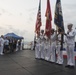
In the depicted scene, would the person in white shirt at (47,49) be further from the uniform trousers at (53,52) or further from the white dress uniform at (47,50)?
the uniform trousers at (53,52)

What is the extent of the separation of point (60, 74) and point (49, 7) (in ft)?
22.8

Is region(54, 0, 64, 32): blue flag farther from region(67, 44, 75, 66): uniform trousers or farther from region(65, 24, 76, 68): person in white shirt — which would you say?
region(67, 44, 75, 66): uniform trousers

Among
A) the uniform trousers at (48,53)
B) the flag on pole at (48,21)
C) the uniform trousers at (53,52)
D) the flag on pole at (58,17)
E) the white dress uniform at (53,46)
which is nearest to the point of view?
the flag on pole at (58,17)

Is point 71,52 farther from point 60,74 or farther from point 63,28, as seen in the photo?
point 60,74

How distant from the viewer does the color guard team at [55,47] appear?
30.6 feet

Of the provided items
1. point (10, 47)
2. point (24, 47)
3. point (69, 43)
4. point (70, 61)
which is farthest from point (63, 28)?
point (24, 47)

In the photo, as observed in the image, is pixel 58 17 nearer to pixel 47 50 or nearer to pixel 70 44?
pixel 70 44

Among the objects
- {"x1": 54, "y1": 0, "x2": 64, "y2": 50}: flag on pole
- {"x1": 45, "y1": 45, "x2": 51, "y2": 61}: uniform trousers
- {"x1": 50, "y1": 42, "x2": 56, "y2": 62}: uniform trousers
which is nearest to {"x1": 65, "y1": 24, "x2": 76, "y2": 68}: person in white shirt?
{"x1": 54, "y1": 0, "x2": 64, "y2": 50}: flag on pole

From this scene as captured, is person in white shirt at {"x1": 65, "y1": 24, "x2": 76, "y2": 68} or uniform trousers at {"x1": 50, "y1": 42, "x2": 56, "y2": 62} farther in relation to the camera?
uniform trousers at {"x1": 50, "y1": 42, "x2": 56, "y2": 62}

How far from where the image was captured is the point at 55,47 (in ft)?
35.5

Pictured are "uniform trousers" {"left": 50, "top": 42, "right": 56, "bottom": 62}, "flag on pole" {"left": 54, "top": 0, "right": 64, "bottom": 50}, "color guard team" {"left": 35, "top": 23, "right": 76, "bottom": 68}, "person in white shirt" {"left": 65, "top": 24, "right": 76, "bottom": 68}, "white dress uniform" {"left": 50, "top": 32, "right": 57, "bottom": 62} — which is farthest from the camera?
"uniform trousers" {"left": 50, "top": 42, "right": 56, "bottom": 62}

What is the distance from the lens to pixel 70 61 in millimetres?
9422

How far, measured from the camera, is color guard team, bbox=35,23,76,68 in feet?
30.6

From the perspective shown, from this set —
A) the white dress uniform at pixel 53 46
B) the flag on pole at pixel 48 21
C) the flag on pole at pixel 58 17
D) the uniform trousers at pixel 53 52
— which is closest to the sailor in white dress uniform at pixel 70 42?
the flag on pole at pixel 58 17
